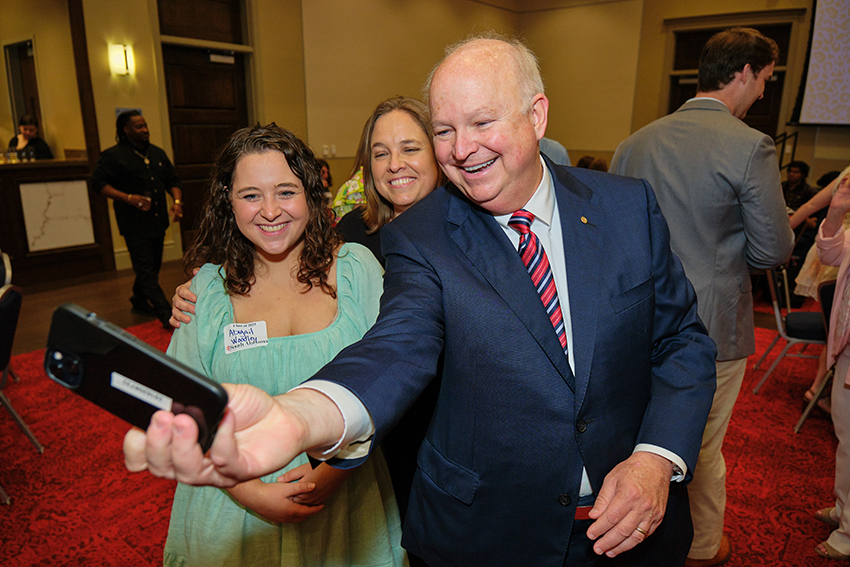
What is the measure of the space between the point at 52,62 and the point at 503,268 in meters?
Answer: 9.33

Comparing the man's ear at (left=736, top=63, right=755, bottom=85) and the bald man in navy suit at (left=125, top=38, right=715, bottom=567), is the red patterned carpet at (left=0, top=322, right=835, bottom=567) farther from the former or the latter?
the man's ear at (left=736, top=63, right=755, bottom=85)

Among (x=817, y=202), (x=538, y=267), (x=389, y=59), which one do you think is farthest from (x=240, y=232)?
(x=389, y=59)

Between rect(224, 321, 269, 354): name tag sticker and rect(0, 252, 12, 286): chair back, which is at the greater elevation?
rect(224, 321, 269, 354): name tag sticker

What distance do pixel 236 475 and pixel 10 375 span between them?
460 cm

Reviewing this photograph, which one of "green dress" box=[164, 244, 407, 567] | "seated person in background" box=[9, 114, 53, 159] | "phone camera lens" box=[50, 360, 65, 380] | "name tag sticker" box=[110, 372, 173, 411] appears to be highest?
"seated person in background" box=[9, 114, 53, 159]

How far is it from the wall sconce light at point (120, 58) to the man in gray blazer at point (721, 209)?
22.0 feet

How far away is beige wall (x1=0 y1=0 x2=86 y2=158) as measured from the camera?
7.59m

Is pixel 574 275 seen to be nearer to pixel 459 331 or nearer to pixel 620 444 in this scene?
pixel 459 331

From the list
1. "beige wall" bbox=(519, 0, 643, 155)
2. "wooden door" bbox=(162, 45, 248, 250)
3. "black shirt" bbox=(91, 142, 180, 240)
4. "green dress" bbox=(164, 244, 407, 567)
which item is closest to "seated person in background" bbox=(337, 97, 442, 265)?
"green dress" bbox=(164, 244, 407, 567)

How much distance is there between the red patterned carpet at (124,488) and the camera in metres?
2.54

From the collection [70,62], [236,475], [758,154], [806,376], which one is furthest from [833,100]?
[70,62]

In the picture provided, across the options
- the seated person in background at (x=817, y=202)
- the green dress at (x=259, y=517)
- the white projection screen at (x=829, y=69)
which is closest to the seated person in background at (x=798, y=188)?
the white projection screen at (x=829, y=69)

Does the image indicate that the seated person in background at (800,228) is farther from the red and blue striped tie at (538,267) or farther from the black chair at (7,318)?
the black chair at (7,318)

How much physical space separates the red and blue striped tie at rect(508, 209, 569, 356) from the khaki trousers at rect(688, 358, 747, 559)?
4.95 ft
